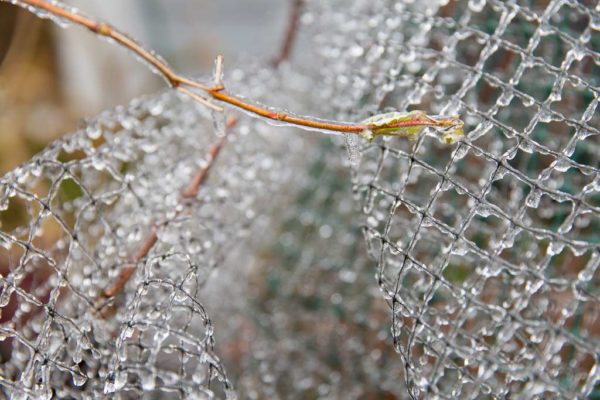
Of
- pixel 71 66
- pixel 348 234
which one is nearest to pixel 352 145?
pixel 348 234

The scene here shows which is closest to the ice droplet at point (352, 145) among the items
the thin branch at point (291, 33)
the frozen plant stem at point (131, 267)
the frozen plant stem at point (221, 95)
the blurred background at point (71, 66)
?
the frozen plant stem at point (221, 95)

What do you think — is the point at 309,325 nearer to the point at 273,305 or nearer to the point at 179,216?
the point at 273,305

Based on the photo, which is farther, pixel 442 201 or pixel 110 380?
pixel 442 201

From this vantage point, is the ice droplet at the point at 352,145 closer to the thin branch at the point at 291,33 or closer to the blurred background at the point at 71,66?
the thin branch at the point at 291,33

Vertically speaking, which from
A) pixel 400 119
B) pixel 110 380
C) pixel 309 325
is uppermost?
pixel 400 119

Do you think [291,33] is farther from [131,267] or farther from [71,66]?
[71,66]

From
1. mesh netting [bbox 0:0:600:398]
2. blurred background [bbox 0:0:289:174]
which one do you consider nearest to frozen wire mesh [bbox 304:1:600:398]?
mesh netting [bbox 0:0:600:398]

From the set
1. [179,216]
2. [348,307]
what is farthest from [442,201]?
[179,216]

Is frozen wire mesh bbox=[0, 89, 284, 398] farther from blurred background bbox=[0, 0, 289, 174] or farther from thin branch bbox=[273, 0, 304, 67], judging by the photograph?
blurred background bbox=[0, 0, 289, 174]
